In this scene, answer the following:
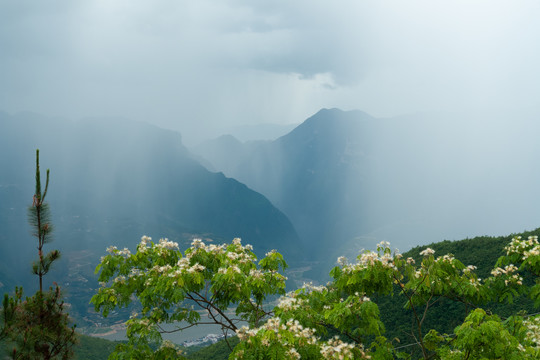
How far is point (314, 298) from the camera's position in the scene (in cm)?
1043

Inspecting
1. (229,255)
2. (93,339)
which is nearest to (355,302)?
(229,255)

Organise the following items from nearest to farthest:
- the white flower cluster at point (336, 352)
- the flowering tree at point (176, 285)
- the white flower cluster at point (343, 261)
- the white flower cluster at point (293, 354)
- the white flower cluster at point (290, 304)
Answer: the white flower cluster at point (293, 354) < the white flower cluster at point (336, 352) < the flowering tree at point (176, 285) < the white flower cluster at point (290, 304) < the white flower cluster at point (343, 261)

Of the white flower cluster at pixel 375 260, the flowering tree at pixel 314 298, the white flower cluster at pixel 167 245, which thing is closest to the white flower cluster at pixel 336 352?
the flowering tree at pixel 314 298

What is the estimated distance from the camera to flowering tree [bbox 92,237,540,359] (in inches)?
274

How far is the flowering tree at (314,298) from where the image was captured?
22.8 feet

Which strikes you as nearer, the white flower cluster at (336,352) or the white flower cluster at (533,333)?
the white flower cluster at (336,352)

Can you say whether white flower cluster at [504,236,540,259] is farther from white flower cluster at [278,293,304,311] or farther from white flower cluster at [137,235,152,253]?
white flower cluster at [137,235,152,253]

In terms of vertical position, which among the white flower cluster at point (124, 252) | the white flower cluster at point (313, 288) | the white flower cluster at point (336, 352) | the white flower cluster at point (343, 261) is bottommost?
the white flower cluster at point (313, 288)

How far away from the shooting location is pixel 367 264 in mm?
9266

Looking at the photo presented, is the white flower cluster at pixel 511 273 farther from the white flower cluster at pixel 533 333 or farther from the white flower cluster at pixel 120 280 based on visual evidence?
the white flower cluster at pixel 120 280

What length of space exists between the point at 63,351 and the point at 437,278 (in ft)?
27.7

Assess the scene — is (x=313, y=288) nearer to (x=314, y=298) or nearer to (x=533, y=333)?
(x=314, y=298)

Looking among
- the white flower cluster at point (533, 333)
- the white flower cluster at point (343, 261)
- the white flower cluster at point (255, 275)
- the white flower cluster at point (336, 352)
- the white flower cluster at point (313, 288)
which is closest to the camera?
the white flower cluster at point (336, 352)

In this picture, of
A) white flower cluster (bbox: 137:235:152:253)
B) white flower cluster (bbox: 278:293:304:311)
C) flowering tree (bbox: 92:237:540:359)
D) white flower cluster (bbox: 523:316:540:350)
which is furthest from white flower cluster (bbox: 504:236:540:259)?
white flower cluster (bbox: 137:235:152:253)
